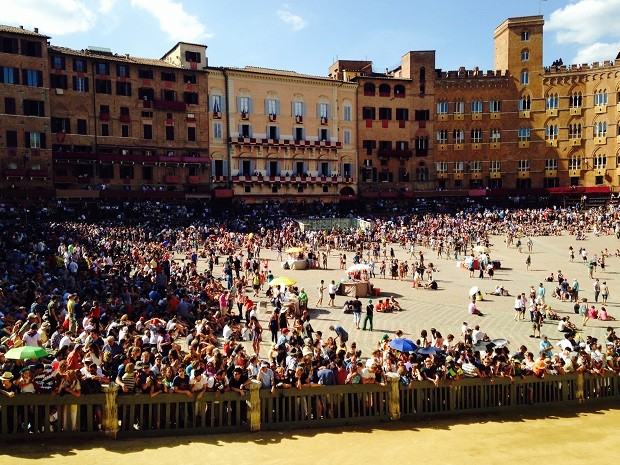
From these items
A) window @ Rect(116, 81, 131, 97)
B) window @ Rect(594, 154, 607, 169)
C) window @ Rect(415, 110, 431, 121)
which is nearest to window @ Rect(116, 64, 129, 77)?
window @ Rect(116, 81, 131, 97)

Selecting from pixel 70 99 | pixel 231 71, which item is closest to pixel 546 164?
pixel 231 71

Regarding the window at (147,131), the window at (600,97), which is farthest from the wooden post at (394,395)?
the window at (600,97)

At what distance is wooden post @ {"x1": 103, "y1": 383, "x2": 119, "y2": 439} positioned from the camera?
30.2 ft

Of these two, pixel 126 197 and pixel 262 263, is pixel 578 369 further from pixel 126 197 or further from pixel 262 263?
pixel 126 197

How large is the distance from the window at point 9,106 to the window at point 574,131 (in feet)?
195

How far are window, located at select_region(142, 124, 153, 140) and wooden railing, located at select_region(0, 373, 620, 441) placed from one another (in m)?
48.9

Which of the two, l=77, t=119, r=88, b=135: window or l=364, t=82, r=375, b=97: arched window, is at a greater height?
l=364, t=82, r=375, b=97: arched window

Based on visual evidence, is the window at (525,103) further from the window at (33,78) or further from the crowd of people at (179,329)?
the window at (33,78)

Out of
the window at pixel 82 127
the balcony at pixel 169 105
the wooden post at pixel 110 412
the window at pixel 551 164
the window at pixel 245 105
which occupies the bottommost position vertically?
the wooden post at pixel 110 412

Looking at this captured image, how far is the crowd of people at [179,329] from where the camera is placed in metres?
9.98

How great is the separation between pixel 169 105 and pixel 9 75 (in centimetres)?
1426

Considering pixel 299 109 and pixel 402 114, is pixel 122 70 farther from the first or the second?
pixel 402 114

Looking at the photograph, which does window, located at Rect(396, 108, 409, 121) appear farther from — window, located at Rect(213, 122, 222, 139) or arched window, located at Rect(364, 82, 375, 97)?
window, located at Rect(213, 122, 222, 139)

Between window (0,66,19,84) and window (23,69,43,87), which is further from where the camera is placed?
A: window (23,69,43,87)
